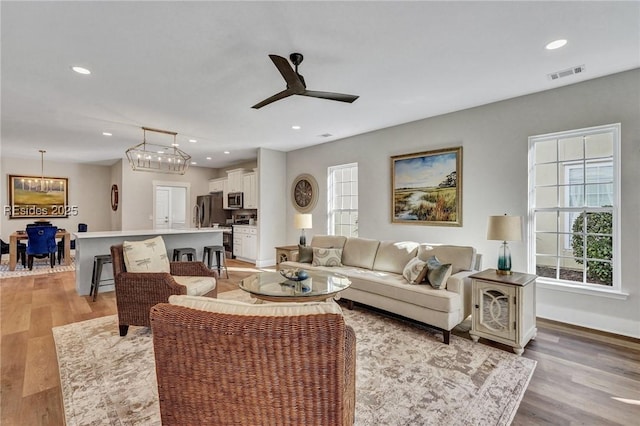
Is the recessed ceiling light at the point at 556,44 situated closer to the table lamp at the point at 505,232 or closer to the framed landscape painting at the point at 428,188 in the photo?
the table lamp at the point at 505,232

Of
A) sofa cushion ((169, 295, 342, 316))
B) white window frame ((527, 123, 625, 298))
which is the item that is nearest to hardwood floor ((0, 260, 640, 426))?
white window frame ((527, 123, 625, 298))

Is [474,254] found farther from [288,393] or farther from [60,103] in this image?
[60,103]

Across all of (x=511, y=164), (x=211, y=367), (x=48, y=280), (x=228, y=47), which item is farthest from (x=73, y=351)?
(x=511, y=164)

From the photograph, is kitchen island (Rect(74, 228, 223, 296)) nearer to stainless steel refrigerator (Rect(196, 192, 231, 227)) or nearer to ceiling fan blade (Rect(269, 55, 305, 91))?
stainless steel refrigerator (Rect(196, 192, 231, 227))

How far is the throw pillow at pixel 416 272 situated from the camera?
3268 millimetres

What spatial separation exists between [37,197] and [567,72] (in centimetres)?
1099

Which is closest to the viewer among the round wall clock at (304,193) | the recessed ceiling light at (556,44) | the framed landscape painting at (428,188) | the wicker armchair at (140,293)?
the recessed ceiling light at (556,44)

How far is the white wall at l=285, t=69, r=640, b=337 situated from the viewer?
9.86 ft

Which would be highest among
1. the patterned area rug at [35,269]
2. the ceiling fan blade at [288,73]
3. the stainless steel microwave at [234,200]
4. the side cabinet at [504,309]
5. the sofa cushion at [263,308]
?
the ceiling fan blade at [288,73]

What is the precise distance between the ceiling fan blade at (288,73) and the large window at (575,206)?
297cm

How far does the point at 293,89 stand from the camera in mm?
2502

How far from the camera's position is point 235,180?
25.9 feet

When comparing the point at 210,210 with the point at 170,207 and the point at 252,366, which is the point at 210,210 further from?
the point at 252,366

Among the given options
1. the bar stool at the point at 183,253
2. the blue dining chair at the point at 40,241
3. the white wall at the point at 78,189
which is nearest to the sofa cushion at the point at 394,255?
the bar stool at the point at 183,253
